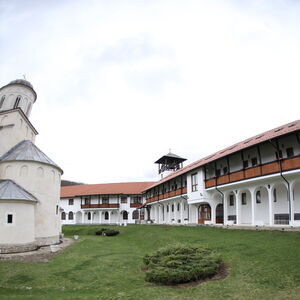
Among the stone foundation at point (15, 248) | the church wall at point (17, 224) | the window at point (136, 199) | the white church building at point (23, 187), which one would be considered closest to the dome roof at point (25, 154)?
the white church building at point (23, 187)

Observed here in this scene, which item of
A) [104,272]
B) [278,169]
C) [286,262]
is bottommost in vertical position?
[104,272]

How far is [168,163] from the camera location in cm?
4788

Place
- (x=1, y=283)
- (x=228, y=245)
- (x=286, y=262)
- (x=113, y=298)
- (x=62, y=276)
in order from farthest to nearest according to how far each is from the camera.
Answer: (x=228, y=245), (x=62, y=276), (x=1, y=283), (x=286, y=262), (x=113, y=298)

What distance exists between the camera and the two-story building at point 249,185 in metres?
17.3

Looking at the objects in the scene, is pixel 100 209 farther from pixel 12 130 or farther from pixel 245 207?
pixel 245 207

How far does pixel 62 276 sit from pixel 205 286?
18.4ft

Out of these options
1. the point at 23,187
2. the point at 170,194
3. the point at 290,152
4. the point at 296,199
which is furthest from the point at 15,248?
the point at 170,194

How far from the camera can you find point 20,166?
1969 cm

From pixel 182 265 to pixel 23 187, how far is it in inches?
563

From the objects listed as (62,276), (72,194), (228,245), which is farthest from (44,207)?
(72,194)

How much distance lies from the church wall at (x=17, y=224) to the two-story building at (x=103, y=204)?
3099 centimetres

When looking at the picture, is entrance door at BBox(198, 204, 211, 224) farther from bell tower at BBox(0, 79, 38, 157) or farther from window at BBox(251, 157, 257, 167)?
bell tower at BBox(0, 79, 38, 157)

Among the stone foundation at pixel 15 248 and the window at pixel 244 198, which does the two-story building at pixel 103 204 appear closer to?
the window at pixel 244 198

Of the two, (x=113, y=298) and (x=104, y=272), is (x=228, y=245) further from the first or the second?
(x=113, y=298)
